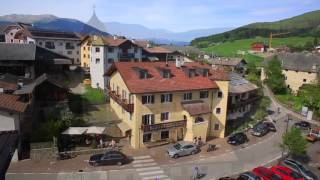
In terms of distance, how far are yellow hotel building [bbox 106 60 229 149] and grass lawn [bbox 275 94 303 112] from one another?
29143mm

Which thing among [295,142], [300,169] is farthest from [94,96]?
[300,169]

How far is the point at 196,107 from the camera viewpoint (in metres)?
45.9

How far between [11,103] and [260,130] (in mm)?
39032

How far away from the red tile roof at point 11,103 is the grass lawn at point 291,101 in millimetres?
57174

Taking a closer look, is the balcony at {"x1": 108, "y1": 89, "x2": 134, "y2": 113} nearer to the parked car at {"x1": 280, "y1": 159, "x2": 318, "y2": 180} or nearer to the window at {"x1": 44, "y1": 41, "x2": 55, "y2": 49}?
the parked car at {"x1": 280, "y1": 159, "x2": 318, "y2": 180}

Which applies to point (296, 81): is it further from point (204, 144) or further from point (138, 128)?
point (138, 128)

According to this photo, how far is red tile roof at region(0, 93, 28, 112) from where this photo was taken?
120 ft

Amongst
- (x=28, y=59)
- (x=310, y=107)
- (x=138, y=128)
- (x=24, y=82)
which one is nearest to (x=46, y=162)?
(x=138, y=128)

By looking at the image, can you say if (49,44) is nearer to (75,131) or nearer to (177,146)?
(75,131)

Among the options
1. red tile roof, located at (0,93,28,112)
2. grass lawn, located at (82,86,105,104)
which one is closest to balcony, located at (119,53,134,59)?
grass lawn, located at (82,86,105,104)

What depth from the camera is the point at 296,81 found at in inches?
3369

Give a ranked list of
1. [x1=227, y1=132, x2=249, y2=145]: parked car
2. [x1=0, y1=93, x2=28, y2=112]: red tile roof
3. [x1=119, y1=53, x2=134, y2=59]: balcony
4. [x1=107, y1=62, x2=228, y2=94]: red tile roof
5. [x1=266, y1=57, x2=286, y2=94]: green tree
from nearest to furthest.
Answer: [x1=0, y1=93, x2=28, y2=112]: red tile roof
[x1=107, y1=62, x2=228, y2=94]: red tile roof
[x1=227, y1=132, x2=249, y2=145]: parked car
[x1=119, y1=53, x2=134, y2=59]: balcony
[x1=266, y1=57, x2=286, y2=94]: green tree

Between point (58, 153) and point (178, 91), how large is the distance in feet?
61.2

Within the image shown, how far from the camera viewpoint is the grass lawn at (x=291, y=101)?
69287 millimetres
